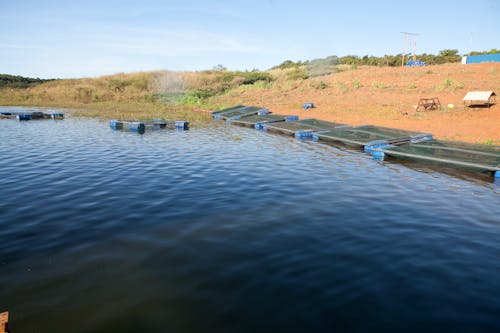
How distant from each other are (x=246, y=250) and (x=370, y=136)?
1245 cm

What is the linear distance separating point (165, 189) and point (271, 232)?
3.98 m

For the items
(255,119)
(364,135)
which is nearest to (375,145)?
(364,135)

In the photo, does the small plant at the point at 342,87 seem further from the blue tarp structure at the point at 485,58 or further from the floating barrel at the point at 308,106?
the blue tarp structure at the point at 485,58

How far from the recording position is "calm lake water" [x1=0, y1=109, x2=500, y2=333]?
426 centimetres

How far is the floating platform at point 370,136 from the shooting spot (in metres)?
14.9

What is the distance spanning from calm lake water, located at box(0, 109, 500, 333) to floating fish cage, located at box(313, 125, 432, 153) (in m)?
3.59

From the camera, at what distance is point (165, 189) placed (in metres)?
9.22

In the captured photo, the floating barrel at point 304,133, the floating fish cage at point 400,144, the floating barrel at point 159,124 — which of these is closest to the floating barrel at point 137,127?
the floating barrel at point 159,124

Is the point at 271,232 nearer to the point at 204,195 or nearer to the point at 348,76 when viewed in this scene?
the point at 204,195

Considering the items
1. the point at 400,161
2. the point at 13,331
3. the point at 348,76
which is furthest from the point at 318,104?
the point at 13,331

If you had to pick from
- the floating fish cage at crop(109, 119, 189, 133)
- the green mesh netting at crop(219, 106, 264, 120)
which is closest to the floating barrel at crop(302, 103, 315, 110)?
the green mesh netting at crop(219, 106, 264, 120)

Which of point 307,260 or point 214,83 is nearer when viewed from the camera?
point 307,260

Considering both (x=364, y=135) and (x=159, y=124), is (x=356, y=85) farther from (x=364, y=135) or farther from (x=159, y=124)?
(x=159, y=124)

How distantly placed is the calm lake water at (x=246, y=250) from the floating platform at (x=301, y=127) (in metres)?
7.29
